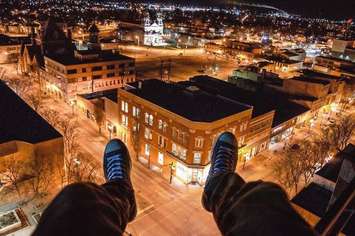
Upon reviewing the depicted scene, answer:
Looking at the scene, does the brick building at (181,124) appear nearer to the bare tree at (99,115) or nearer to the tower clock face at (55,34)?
the bare tree at (99,115)

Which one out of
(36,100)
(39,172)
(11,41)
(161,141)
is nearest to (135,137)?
(161,141)

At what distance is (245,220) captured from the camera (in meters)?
3.46

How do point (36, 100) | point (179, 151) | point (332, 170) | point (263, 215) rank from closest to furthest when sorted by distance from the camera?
1. point (263, 215)
2. point (332, 170)
3. point (179, 151)
4. point (36, 100)

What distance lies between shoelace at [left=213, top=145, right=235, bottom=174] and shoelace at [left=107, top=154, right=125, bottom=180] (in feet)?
10.2

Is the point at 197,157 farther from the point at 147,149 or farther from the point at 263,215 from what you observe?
the point at 263,215

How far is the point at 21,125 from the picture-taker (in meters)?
28.4

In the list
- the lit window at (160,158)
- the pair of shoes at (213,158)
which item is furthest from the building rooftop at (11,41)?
the pair of shoes at (213,158)

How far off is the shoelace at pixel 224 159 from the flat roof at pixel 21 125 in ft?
66.0

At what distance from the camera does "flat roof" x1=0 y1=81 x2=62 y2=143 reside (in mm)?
26544

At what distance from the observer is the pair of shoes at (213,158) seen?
9773 mm

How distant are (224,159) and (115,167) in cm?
390

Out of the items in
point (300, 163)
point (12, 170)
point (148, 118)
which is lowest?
point (300, 163)

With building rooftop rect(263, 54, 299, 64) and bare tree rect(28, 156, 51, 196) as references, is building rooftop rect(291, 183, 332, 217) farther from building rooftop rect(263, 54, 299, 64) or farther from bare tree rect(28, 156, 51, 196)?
building rooftop rect(263, 54, 299, 64)

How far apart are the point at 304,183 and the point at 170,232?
52.4 feet
